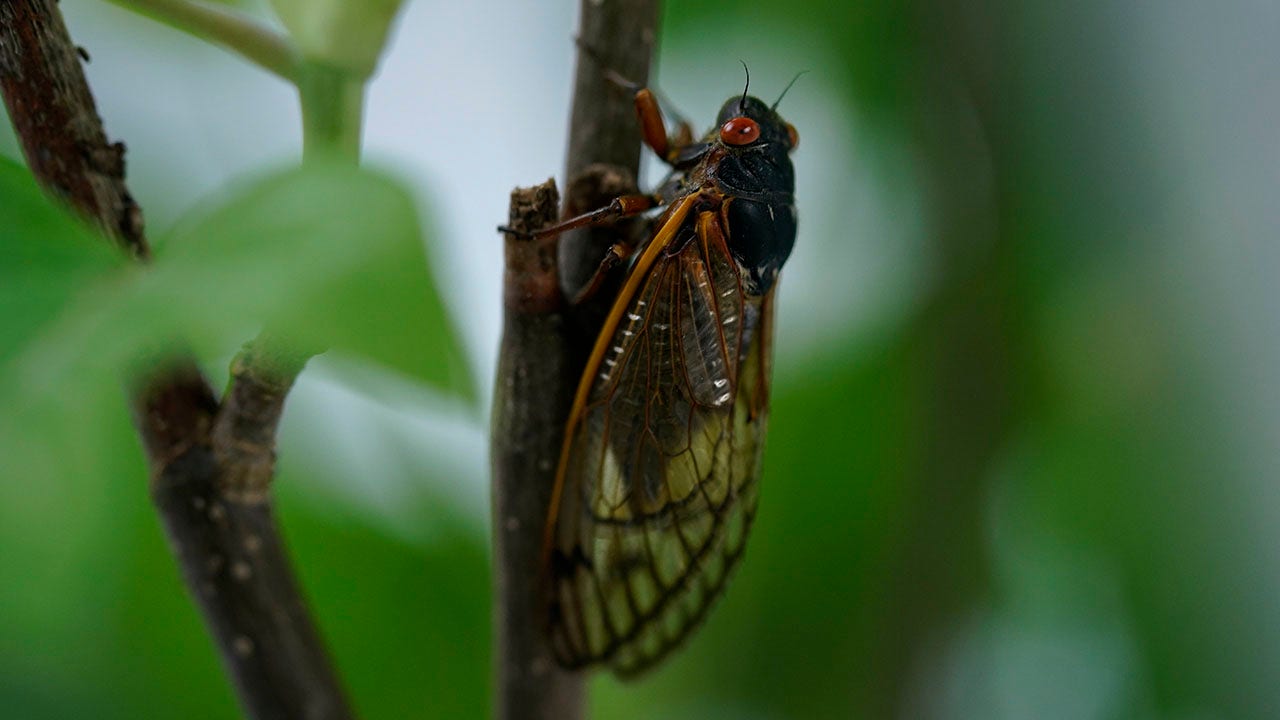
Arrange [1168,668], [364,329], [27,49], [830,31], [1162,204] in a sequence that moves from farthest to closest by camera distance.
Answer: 1. [1162,204]
2. [830,31]
3. [1168,668]
4. [27,49]
5. [364,329]

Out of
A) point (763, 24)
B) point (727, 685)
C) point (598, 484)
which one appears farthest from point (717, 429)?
point (763, 24)

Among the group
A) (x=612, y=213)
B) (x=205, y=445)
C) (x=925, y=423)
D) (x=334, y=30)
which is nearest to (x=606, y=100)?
(x=612, y=213)

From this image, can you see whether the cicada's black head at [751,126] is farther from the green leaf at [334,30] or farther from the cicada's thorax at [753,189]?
the green leaf at [334,30]

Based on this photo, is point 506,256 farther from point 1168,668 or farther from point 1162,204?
point 1162,204

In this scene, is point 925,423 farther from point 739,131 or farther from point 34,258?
point 34,258

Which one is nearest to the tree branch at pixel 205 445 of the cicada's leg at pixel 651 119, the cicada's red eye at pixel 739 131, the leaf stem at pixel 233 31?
the leaf stem at pixel 233 31

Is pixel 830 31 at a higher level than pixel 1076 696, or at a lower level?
higher

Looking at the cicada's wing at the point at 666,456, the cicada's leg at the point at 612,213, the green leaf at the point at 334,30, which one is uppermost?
the green leaf at the point at 334,30
